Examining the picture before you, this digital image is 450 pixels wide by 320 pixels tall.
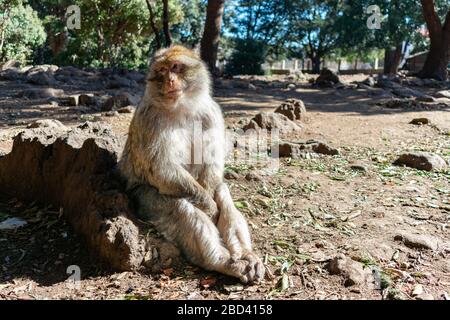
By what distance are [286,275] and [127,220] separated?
132cm

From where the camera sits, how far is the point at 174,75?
3.71 meters

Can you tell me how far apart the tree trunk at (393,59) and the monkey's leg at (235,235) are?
22.2 metres

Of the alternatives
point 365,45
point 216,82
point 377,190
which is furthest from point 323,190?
point 365,45

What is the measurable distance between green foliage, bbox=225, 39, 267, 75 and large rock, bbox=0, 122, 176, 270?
57.5ft

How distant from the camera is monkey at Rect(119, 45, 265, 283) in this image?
11.9 ft

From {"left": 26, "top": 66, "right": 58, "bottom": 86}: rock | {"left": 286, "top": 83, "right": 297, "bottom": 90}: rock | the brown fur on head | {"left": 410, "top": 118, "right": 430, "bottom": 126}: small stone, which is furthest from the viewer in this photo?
{"left": 286, "top": 83, "right": 297, "bottom": 90}: rock

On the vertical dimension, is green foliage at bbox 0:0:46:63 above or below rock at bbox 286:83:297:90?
above

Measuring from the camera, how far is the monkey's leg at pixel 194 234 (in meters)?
3.54

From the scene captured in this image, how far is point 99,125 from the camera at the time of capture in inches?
202

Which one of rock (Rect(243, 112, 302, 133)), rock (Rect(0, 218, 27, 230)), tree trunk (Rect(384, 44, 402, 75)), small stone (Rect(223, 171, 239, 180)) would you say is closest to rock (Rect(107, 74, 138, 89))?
rock (Rect(243, 112, 302, 133))

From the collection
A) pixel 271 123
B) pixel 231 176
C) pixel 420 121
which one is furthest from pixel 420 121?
pixel 231 176

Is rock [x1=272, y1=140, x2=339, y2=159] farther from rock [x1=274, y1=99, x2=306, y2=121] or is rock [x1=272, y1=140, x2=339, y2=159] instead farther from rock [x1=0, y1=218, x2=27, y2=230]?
rock [x1=0, y1=218, x2=27, y2=230]

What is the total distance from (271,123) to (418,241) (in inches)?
161

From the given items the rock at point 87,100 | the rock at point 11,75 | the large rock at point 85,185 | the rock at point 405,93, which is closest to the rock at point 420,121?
the rock at point 405,93
